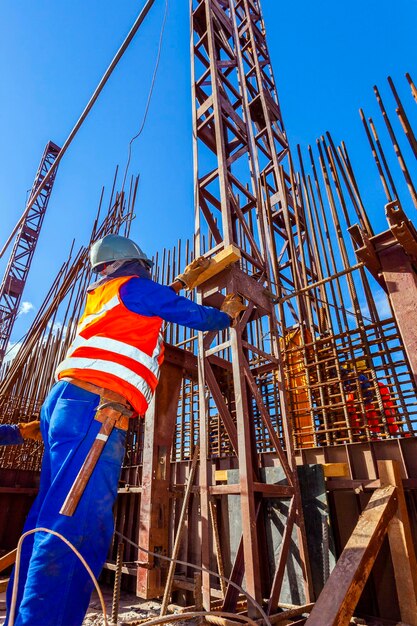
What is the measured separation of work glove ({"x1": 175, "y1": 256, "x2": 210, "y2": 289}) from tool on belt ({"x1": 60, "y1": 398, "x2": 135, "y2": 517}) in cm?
200

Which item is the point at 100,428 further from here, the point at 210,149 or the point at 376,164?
the point at 376,164

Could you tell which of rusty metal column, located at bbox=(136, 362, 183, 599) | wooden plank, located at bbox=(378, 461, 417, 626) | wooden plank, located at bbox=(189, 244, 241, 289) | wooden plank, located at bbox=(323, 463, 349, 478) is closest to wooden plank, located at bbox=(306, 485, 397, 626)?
wooden plank, located at bbox=(378, 461, 417, 626)

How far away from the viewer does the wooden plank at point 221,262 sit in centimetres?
490

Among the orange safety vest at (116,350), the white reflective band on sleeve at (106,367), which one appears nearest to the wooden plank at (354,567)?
the orange safety vest at (116,350)

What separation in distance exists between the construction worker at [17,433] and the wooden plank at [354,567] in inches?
97.2

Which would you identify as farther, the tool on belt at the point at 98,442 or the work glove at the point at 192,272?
the work glove at the point at 192,272

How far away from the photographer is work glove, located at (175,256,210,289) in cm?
446

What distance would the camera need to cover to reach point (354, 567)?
262 cm

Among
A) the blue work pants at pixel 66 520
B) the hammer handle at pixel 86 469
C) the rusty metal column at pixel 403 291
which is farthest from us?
the rusty metal column at pixel 403 291

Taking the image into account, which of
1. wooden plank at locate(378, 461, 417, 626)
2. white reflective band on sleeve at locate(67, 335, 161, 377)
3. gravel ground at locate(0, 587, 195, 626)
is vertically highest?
white reflective band on sleeve at locate(67, 335, 161, 377)

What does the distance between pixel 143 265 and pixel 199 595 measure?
3262mm

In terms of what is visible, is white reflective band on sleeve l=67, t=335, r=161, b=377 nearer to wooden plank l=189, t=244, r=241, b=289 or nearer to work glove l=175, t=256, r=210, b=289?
work glove l=175, t=256, r=210, b=289

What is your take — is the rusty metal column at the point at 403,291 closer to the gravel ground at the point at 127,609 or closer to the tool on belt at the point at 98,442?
the tool on belt at the point at 98,442

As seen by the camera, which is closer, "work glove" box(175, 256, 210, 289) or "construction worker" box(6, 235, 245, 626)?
"construction worker" box(6, 235, 245, 626)
